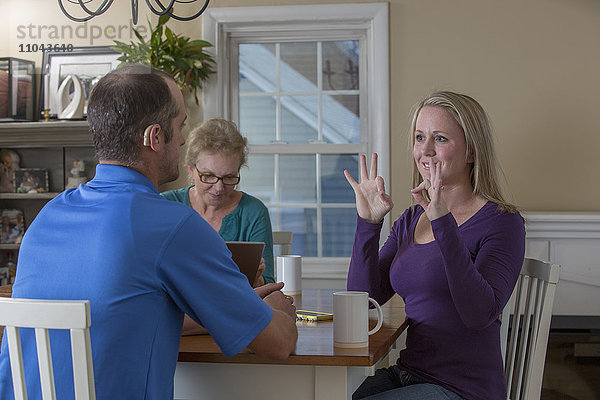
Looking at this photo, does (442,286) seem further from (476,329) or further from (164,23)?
(164,23)

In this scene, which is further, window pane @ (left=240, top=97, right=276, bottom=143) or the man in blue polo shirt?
window pane @ (left=240, top=97, right=276, bottom=143)

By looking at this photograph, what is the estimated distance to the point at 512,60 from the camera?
13.3 feet

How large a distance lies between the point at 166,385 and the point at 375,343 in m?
0.53

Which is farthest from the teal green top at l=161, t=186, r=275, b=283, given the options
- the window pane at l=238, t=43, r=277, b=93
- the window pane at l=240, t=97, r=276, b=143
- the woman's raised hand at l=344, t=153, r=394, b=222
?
the window pane at l=238, t=43, r=277, b=93

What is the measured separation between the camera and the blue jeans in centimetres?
187

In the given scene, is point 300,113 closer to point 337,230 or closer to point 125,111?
point 337,230

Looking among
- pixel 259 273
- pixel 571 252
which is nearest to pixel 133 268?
pixel 259 273

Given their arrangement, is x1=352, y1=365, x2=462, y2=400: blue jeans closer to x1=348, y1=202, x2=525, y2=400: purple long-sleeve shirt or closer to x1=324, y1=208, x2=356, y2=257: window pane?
x1=348, y1=202, x2=525, y2=400: purple long-sleeve shirt

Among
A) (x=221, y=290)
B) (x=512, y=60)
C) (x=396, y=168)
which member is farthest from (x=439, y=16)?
(x=221, y=290)

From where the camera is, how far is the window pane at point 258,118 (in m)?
4.38

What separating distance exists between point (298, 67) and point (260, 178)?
744 mm

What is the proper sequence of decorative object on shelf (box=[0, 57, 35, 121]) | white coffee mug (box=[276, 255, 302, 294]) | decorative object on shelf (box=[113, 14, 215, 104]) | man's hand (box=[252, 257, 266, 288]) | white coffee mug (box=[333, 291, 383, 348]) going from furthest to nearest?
decorative object on shelf (box=[0, 57, 35, 121]) → decorative object on shelf (box=[113, 14, 215, 104]) → white coffee mug (box=[276, 255, 302, 294]) → man's hand (box=[252, 257, 266, 288]) → white coffee mug (box=[333, 291, 383, 348])

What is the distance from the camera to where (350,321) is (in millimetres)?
1629

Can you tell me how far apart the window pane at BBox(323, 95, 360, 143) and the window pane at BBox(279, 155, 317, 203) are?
25 centimetres
